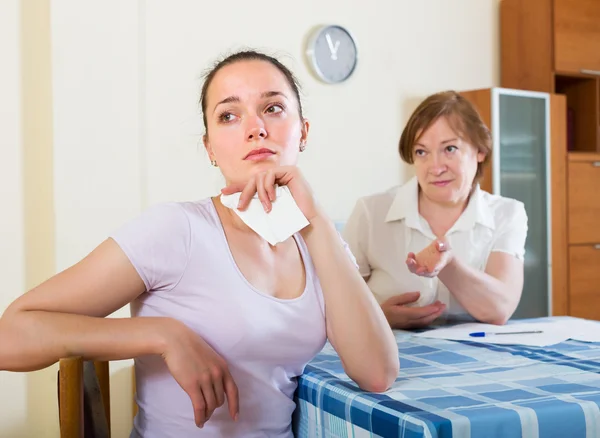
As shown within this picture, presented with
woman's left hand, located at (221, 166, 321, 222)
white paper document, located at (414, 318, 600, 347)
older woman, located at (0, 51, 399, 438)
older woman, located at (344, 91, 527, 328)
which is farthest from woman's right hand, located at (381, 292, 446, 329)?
woman's left hand, located at (221, 166, 321, 222)

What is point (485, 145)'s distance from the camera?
2.02 meters

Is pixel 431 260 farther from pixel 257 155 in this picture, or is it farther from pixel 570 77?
pixel 570 77

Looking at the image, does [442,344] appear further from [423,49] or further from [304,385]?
[423,49]

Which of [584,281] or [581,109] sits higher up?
[581,109]

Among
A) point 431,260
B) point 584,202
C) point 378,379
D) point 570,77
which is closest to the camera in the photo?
point 378,379

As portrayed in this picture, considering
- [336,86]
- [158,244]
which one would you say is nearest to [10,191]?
[336,86]

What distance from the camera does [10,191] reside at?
2684mm

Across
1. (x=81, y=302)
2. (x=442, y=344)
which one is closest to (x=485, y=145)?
(x=442, y=344)

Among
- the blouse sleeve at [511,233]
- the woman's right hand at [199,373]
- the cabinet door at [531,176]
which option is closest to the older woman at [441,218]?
the blouse sleeve at [511,233]

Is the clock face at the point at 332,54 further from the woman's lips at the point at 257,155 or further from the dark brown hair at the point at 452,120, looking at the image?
the woman's lips at the point at 257,155

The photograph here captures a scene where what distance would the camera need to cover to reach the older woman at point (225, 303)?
3.42 ft

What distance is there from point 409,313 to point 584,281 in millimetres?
2521

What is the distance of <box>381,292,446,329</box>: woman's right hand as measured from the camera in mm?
1692

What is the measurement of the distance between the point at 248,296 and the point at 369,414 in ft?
0.87
